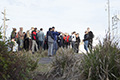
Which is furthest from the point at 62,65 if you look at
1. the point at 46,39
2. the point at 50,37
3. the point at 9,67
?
the point at 46,39

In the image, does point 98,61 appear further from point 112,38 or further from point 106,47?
point 112,38

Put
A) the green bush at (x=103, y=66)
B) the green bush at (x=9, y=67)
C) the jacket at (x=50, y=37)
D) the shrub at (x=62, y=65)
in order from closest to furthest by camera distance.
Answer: the green bush at (x=9, y=67) < the green bush at (x=103, y=66) < the shrub at (x=62, y=65) < the jacket at (x=50, y=37)

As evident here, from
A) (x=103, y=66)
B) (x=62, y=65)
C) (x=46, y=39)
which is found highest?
(x=46, y=39)


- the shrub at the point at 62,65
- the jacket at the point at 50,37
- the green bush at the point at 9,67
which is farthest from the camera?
the jacket at the point at 50,37

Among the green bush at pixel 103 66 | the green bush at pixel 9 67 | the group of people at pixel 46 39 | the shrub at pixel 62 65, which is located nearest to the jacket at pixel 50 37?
the group of people at pixel 46 39

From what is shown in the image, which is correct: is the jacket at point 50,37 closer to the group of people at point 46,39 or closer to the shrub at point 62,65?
the group of people at point 46,39

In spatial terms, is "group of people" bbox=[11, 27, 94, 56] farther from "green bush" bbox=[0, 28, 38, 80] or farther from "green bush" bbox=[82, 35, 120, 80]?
"green bush" bbox=[0, 28, 38, 80]

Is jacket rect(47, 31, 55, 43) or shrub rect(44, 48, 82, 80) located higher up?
jacket rect(47, 31, 55, 43)

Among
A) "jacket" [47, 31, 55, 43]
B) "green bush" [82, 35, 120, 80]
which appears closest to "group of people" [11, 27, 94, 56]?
"jacket" [47, 31, 55, 43]

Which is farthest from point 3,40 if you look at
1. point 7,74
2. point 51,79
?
point 51,79

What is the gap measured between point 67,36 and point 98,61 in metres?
12.1

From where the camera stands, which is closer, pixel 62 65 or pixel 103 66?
pixel 103 66

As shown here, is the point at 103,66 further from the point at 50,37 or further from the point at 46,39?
the point at 46,39

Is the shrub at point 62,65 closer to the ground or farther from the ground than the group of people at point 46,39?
closer to the ground
